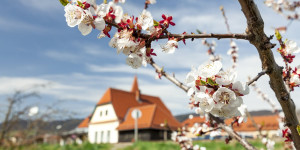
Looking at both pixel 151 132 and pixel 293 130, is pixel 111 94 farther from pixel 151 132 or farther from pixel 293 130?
pixel 293 130

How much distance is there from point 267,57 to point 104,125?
27.5m

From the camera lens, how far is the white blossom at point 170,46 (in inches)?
46.2

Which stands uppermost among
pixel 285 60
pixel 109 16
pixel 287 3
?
pixel 287 3

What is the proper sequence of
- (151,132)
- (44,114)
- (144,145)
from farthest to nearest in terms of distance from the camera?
(151,132) < (144,145) < (44,114)

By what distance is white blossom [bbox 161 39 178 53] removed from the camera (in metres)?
1.17

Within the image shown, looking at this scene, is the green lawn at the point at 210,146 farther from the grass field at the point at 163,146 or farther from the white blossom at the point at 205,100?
the white blossom at the point at 205,100

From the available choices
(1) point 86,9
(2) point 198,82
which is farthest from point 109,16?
(2) point 198,82

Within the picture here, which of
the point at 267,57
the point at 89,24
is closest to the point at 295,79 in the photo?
the point at 267,57

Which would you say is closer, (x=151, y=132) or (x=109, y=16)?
(x=109, y=16)

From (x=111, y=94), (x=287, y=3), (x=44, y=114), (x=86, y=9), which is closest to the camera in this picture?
A: (x=86, y=9)

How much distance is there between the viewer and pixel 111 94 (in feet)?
93.4

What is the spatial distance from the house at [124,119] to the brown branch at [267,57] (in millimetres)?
20812

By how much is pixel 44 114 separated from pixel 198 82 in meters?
10.5

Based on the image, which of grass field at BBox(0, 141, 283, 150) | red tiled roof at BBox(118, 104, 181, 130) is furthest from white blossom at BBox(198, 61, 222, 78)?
red tiled roof at BBox(118, 104, 181, 130)
